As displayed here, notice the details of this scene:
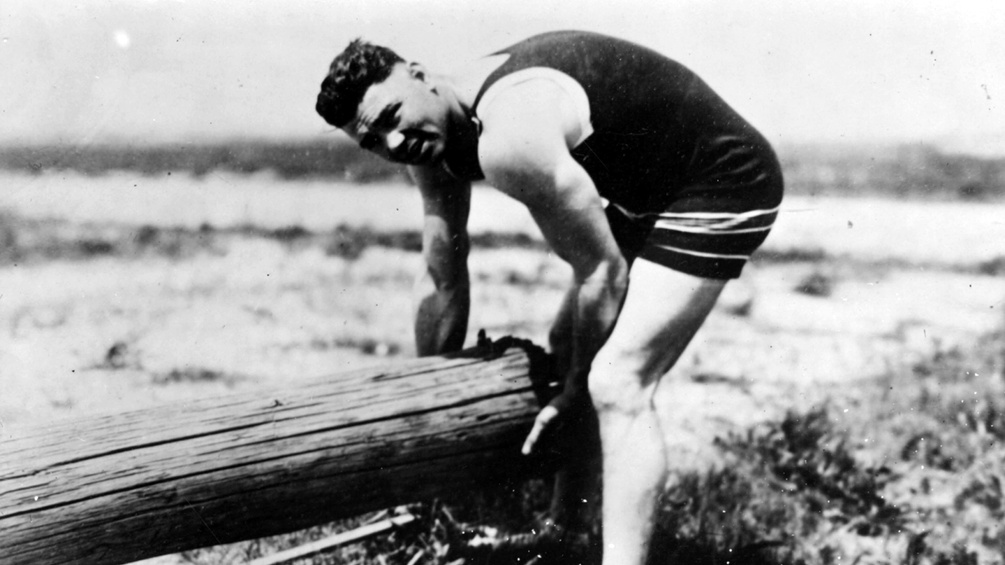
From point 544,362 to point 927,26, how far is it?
1.73 metres

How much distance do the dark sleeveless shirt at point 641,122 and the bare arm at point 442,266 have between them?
0.14 metres

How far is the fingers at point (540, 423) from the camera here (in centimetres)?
288

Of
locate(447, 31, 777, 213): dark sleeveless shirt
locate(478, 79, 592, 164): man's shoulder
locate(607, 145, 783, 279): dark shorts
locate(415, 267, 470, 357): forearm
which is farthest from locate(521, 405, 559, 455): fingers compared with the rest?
locate(478, 79, 592, 164): man's shoulder

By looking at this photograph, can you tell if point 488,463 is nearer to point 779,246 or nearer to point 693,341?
point 693,341

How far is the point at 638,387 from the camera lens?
9.51 ft

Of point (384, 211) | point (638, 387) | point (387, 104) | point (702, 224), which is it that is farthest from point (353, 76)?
point (638, 387)

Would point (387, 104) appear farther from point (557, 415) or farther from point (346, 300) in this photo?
point (557, 415)

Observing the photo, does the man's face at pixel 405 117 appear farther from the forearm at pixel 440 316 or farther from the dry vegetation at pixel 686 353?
the forearm at pixel 440 316

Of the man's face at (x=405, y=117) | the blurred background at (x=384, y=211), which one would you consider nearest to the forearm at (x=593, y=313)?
the blurred background at (x=384, y=211)

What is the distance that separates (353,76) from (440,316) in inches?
33.6

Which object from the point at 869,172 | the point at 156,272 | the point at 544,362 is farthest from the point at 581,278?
the point at 156,272

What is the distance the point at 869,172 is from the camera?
300 centimetres

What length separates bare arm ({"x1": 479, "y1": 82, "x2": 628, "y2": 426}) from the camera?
8.99ft

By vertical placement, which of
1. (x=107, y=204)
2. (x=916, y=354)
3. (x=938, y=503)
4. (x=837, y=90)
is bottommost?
(x=938, y=503)
